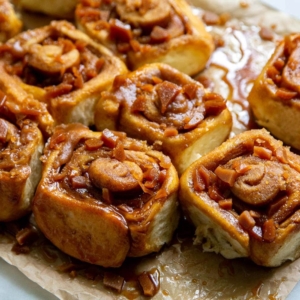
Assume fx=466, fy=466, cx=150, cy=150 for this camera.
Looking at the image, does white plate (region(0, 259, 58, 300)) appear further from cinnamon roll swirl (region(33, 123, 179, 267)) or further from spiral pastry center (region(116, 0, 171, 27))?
spiral pastry center (region(116, 0, 171, 27))

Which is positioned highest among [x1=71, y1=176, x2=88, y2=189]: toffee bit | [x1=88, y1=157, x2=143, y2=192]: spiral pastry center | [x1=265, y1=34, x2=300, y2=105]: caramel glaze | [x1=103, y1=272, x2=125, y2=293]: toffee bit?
[x1=265, y1=34, x2=300, y2=105]: caramel glaze

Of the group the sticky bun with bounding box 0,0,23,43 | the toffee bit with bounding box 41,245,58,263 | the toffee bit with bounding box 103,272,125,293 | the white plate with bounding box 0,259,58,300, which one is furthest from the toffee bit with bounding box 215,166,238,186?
the sticky bun with bounding box 0,0,23,43

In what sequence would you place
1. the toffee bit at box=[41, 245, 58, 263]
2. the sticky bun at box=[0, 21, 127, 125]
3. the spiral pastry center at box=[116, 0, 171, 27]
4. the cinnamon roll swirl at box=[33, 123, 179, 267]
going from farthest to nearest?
the spiral pastry center at box=[116, 0, 171, 27]
the sticky bun at box=[0, 21, 127, 125]
the toffee bit at box=[41, 245, 58, 263]
the cinnamon roll swirl at box=[33, 123, 179, 267]

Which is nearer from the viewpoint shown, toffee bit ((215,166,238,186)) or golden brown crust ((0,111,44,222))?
toffee bit ((215,166,238,186))

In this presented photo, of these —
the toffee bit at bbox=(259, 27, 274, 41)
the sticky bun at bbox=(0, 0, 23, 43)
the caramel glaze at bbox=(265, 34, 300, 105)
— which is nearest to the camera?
the caramel glaze at bbox=(265, 34, 300, 105)

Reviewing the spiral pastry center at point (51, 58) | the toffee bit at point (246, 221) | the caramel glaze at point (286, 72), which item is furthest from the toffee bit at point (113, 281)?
the caramel glaze at point (286, 72)

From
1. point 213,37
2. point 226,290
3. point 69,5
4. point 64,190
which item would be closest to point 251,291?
point 226,290

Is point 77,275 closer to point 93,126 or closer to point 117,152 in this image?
point 117,152
